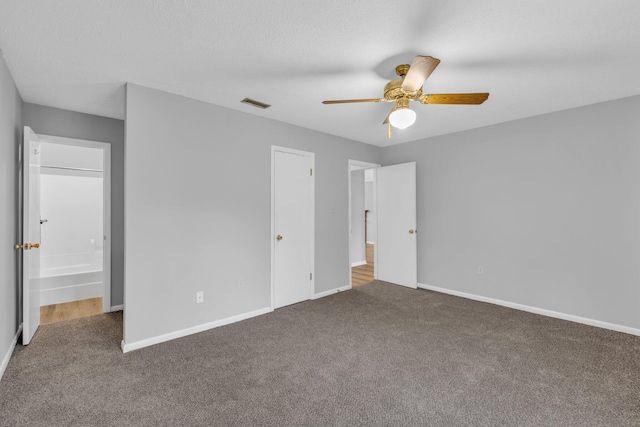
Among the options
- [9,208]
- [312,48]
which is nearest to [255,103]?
[312,48]

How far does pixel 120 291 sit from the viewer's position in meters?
3.77

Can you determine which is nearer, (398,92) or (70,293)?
(398,92)

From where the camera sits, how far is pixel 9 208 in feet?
8.31

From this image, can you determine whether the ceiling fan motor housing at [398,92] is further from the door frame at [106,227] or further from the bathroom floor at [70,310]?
the bathroom floor at [70,310]

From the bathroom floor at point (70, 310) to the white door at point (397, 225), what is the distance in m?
4.23

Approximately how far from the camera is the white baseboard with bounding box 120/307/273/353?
2647 millimetres

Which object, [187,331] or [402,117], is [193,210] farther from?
[402,117]

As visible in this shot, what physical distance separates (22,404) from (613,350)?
4.64 m

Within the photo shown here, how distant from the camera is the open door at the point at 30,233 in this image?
106 inches

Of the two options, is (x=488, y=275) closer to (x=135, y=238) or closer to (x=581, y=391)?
(x=581, y=391)

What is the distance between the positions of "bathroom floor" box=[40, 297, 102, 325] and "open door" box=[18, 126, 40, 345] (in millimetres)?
551

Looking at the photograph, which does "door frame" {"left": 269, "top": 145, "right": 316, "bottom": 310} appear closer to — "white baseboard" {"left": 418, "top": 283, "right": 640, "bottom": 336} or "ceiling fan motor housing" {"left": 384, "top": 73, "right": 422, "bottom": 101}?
"ceiling fan motor housing" {"left": 384, "top": 73, "right": 422, "bottom": 101}

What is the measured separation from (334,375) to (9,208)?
3.08 meters

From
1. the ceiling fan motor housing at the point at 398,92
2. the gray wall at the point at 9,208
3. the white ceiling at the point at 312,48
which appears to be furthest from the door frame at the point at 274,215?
A: the gray wall at the point at 9,208
